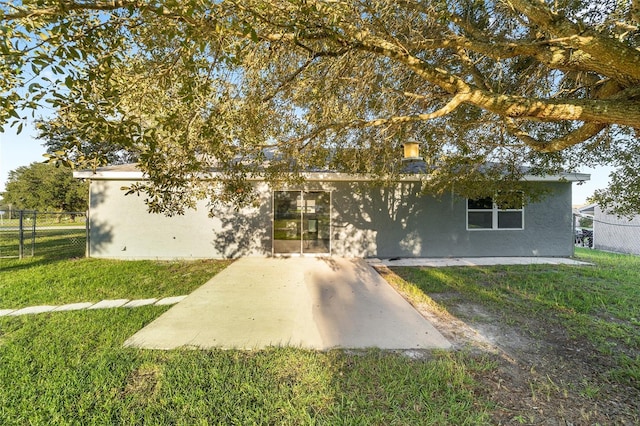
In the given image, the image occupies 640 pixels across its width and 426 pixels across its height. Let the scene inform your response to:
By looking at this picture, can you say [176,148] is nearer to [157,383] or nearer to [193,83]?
[193,83]

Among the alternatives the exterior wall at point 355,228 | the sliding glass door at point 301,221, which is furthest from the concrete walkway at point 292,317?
the exterior wall at point 355,228

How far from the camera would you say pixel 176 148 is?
375cm

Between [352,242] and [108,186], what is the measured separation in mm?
7700

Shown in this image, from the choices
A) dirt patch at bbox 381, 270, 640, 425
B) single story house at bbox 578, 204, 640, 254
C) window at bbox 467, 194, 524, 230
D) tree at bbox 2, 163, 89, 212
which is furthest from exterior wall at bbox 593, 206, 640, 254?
tree at bbox 2, 163, 89, 212

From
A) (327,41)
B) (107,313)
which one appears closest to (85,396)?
(107,313)

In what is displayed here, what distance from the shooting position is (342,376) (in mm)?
2766

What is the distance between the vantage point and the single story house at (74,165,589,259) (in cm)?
A: 900

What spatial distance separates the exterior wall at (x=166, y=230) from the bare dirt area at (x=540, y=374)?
20.6 ft

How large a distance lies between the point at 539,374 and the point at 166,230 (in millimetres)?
9356

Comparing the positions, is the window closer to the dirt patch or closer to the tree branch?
the dirt patch

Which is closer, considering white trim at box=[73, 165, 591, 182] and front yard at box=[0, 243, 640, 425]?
front yard at box=[0, 243, 640, 425]

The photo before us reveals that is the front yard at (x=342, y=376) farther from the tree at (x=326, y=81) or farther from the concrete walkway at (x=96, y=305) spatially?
the tree at (x=326, y=81)

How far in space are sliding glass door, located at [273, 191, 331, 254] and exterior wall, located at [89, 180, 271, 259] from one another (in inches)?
13.5

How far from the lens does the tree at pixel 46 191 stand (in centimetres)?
2752
